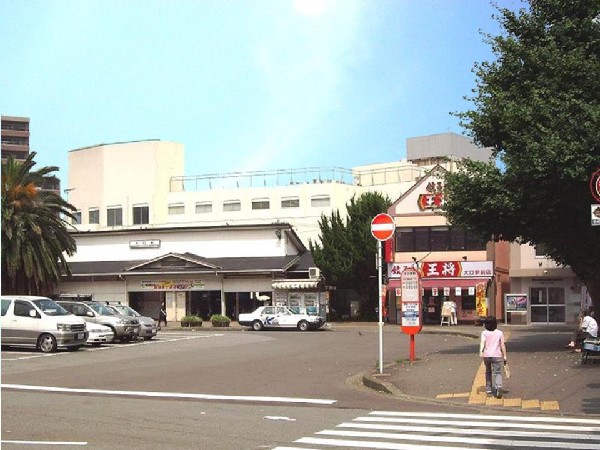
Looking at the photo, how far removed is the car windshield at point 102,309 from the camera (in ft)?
110

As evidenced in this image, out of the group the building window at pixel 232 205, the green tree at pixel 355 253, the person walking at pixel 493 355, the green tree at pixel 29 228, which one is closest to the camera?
the person walking at pixel 493 355

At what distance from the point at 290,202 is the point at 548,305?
3025 centimetres

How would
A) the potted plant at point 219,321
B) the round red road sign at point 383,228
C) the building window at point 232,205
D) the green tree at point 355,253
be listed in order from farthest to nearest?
the building window at point 232,205 → the green tree at point 355,253 → the potted plant at point 219,321 → the round red road sign at point 383,228

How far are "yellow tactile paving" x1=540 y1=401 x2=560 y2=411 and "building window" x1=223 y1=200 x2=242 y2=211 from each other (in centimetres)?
6258

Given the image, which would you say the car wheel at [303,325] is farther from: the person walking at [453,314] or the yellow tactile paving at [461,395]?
the yellow tactile paving at [461,395]

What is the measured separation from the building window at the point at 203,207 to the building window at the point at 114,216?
7917 millimetres

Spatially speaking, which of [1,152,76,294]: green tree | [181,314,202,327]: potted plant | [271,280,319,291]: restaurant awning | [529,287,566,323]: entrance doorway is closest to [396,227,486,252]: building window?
[529,287,566,323]: entrance doorway

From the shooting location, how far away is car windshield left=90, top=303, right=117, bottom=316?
3348 cm

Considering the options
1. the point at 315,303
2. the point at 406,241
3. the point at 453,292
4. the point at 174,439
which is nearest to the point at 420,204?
the point at 406,241

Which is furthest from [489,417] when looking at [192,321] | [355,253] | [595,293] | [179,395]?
[355,253]

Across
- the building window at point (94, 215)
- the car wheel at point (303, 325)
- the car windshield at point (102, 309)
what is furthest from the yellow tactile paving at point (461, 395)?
the building window at point (94, 215)

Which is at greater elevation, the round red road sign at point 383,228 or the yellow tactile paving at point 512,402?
the round red road sign at point 383,228

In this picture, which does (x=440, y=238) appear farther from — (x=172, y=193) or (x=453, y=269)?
(x=172, y=193)

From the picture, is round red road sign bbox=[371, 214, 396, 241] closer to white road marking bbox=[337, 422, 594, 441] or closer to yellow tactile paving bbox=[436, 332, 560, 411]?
yellow tactile paving bbox=[436, 332, 560, 411]
